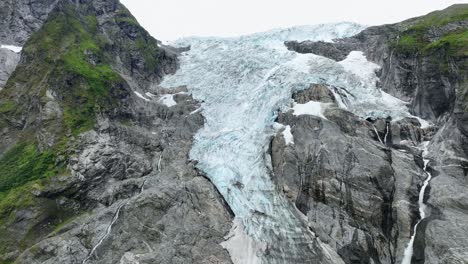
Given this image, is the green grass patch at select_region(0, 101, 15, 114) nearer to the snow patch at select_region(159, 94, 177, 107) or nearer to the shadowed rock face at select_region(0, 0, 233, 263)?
the shadowed rock face at select_region(0, 0, 233, 263)

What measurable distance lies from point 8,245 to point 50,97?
654 inches

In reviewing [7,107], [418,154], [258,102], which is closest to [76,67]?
[7,107]

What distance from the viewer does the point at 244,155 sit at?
34219 millimetres

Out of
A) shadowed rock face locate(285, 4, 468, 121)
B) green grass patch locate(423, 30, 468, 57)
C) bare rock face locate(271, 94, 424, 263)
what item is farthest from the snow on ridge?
green grass patch locate(423, 30, 468, 57)

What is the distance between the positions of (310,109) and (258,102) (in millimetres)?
8140

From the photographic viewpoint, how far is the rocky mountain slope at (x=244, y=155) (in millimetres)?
24984

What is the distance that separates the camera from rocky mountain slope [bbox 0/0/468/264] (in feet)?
82.0

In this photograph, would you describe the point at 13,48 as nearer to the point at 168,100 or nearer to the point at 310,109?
the point at 168,100

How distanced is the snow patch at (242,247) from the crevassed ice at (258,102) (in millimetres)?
573

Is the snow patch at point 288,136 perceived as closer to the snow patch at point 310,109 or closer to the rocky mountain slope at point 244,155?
the rocky mountain slope at point 244,155

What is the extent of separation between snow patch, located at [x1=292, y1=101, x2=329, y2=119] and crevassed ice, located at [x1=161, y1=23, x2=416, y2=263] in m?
2.07

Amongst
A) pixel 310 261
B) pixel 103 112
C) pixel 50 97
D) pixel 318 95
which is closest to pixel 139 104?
pixel 103 112

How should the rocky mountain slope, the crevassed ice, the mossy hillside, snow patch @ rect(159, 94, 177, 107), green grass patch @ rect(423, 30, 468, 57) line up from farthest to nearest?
1. snow patch @ rect(159, 94, 177, 107)
2. the mossy hillside
3. green grass patch @ rect(423, 30, 468, 57)
4. the crevassed ice
5. the rocky mountain slope

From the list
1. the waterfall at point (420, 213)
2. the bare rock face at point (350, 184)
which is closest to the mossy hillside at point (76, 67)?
the bare rock face at point (350, 184)
